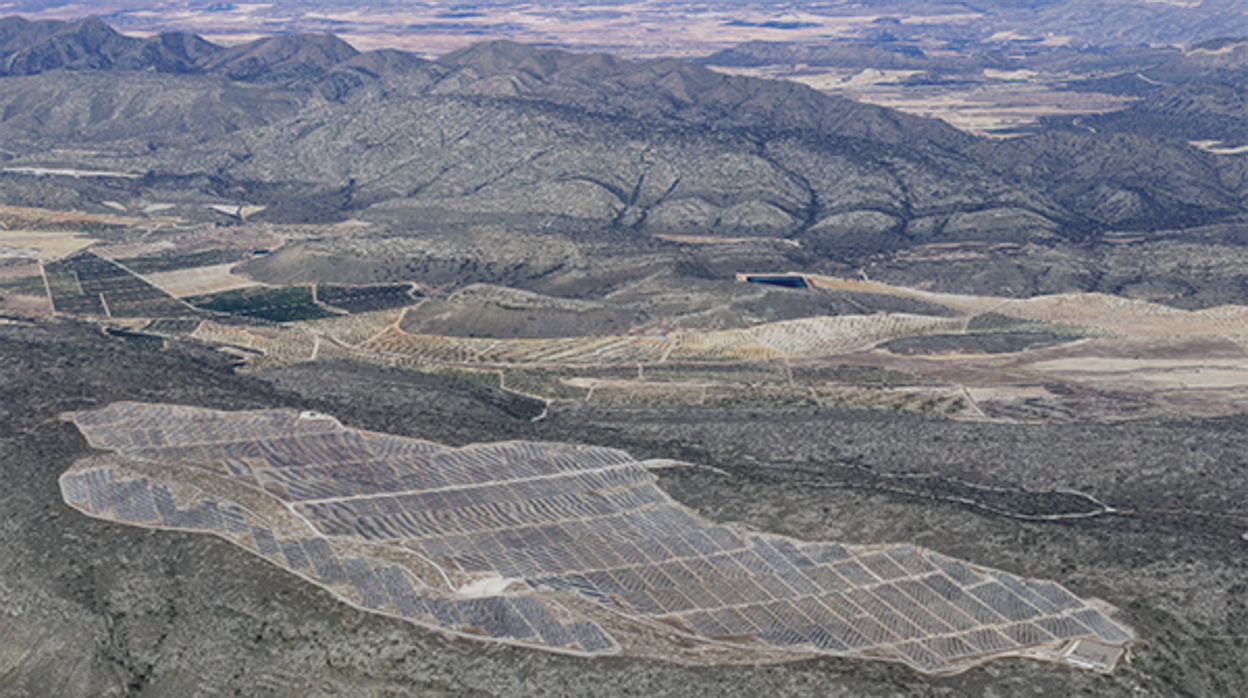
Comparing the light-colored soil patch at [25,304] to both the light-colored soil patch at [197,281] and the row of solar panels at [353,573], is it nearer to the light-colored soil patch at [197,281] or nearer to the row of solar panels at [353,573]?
the light-colored soil patch at [197,281]

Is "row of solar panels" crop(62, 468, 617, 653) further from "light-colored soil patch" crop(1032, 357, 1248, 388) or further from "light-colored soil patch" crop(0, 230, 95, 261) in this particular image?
"light-colored soil patch" crop(0, 230, 95, 261)

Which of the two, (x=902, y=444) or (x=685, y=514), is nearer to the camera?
(x=685, y=514)

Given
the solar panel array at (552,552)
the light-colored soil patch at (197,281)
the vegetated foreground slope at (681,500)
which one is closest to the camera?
the vegetated foreground slope at (681,500)

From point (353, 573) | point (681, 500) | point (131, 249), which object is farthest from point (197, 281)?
point (353, 573)

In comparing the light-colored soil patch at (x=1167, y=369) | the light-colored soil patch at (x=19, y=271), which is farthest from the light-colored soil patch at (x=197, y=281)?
the light-colored soil patch at (x=1167, y=369)

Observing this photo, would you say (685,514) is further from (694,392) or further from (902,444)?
(694,392)

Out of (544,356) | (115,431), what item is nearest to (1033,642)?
(115,431)

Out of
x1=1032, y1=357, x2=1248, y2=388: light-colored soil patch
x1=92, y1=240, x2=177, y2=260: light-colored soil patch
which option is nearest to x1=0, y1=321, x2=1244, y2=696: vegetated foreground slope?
x1=1032, y1=357, x2=1248, y2=388: light-colored soil patch
